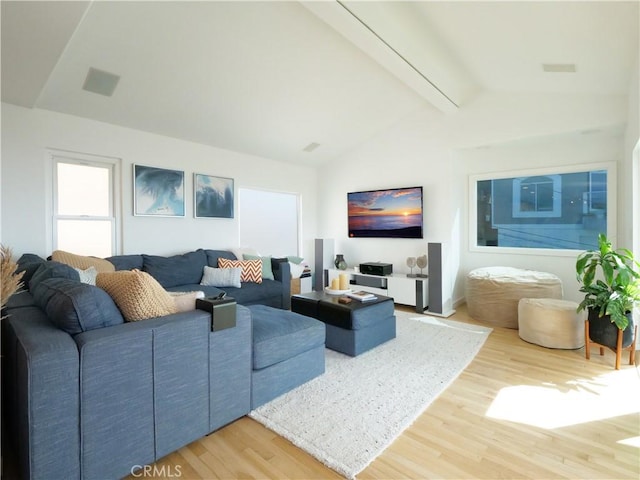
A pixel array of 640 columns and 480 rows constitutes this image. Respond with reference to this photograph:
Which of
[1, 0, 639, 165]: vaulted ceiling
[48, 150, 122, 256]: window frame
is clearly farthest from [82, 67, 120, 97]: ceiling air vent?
[48, 150, 122, 256]: window frame

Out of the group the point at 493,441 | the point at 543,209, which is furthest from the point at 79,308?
the point at 543,209

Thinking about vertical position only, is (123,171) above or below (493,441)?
above

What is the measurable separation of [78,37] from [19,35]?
26.8 inches

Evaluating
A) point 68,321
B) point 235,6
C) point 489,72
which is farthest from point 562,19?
point 68,321

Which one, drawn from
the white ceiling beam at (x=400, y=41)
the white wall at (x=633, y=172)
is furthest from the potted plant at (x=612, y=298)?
the white ceiling beam at (x=400, y=41)

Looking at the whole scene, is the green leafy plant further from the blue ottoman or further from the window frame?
the window frame

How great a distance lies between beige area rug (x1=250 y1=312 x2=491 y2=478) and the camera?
6.11ft

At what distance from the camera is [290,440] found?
1895 millimetres

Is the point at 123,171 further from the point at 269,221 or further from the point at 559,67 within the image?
the point at 559,67

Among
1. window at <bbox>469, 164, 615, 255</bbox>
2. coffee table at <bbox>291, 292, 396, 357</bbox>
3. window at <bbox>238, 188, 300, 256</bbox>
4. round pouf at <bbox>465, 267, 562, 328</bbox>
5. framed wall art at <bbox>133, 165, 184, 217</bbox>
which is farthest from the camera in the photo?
window at <bbox>238, 188, 300, 256</bbox>

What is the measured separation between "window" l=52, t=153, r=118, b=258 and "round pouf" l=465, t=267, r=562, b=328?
14.8 feet

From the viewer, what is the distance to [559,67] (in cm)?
329

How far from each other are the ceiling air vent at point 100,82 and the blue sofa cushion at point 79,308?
232cm

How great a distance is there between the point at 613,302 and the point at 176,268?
4.37 metres
